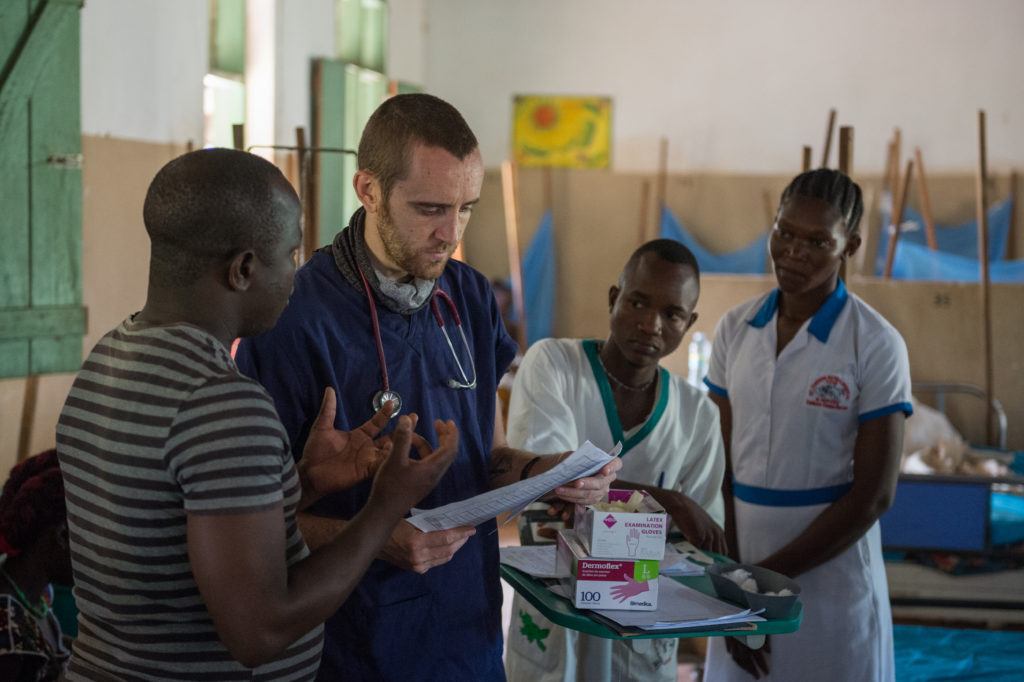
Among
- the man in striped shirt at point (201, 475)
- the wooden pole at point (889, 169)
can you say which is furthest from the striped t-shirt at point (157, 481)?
the wooden pole at point (889, 169)

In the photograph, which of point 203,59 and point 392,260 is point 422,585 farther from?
point 203,59

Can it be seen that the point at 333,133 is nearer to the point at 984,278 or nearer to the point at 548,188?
the point at 548,188

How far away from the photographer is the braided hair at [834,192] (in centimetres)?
258

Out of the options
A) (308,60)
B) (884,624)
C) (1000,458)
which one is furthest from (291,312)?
(1000,458)

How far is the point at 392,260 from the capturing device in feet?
5.70

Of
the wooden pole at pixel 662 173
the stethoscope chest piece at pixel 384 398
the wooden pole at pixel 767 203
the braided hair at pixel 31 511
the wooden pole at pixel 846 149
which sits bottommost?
the braided hair at pixel 31 511

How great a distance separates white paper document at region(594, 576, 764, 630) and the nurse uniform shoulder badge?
719 millimetres

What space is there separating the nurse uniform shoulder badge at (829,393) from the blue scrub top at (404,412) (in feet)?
3.24

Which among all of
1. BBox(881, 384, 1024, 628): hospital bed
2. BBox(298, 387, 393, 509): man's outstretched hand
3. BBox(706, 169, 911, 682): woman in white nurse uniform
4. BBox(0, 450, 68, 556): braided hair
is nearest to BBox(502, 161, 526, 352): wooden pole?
BBox(881, 384, 1024, 628): hospital bed

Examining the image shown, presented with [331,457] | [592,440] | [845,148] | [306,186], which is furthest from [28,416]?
[845,148]

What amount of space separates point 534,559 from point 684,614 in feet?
1.29

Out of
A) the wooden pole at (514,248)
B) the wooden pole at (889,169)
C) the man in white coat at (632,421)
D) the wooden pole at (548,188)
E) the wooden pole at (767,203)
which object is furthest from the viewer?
the wooden pole at (548,188)

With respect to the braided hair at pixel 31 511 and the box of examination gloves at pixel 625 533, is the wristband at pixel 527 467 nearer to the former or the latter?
the box of examination gloves at pixel 625 533

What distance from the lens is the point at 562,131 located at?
10.5 meters
